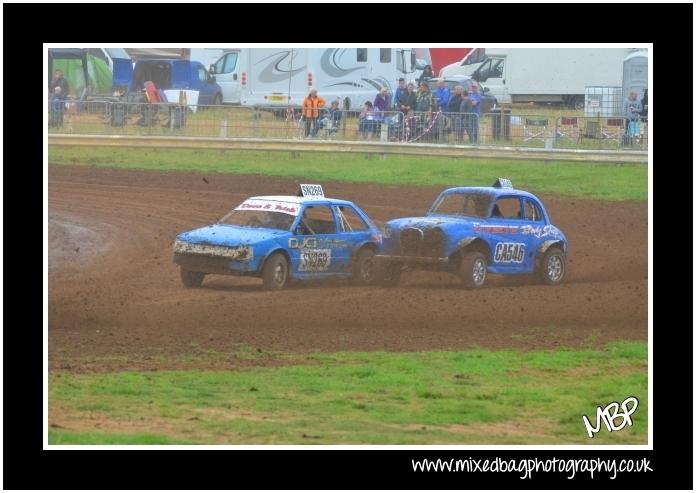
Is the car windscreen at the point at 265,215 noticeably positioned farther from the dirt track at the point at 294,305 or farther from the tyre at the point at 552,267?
the tyre at the point at 552,267

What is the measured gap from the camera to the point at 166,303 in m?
16.8

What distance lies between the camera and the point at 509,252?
59.3ft

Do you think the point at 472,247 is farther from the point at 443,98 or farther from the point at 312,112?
the point at 312,112

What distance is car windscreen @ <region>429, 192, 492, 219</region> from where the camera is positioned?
18.1m

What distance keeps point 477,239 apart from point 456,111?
8.97 metres

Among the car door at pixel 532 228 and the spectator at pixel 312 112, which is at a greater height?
the spectator at pixel 312 112

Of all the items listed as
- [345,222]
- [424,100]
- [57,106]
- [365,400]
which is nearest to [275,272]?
[345,222]

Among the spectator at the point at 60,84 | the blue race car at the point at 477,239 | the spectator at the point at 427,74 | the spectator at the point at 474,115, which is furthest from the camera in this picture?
the spectator at the point at 427,74

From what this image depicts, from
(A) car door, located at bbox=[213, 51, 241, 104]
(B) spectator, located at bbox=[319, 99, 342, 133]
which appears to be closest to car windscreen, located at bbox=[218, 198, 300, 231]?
(B) spectator, located at bbox=[319, 99, 342, 133]

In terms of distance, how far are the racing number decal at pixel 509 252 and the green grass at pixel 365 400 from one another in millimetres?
3186

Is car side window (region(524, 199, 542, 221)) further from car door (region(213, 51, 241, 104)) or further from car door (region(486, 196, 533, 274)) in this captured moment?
car door (region(213, 51, 241, 104))

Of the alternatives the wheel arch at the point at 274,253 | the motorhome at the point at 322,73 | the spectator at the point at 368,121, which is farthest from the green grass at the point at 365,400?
the motorhome at the point at 322,73

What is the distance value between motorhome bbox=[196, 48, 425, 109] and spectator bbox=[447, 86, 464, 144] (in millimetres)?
4385

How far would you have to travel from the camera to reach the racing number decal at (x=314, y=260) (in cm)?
1744
